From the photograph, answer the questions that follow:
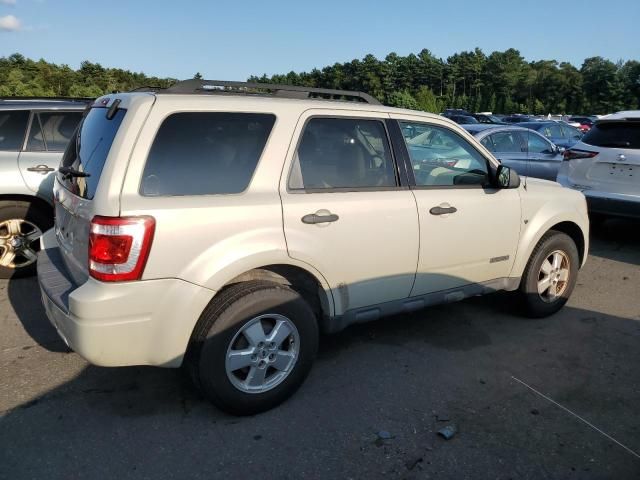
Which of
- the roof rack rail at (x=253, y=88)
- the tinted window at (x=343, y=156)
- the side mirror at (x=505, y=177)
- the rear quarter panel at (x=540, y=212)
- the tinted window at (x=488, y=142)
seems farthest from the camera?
the tinted window at (x=488, y=142)

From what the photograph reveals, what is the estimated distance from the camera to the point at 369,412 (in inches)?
123

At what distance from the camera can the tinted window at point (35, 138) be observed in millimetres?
5223

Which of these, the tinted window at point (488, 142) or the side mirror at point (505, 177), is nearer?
the side mirror at point (505, 177)

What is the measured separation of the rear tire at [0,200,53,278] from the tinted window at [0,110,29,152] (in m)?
0.58

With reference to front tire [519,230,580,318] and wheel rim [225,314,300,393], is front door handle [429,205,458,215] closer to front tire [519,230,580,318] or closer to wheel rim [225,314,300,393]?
front tire [519,230,580,318]

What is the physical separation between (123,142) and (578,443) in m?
2.96

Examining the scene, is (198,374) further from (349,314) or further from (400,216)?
(400,216)

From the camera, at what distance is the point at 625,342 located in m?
4.14

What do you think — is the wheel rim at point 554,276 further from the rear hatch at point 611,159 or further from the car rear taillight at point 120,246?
the car rear taillight at point 120,246

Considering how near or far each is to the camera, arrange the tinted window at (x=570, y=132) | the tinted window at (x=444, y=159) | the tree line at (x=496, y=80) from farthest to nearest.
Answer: the tree line at (x=496, y=80) < the tinted window at (x=570, y=132) < the tinted window at (x=444, y=159)

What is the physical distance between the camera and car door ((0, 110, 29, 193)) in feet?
16.5

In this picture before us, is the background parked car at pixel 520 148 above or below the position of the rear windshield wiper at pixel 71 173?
below

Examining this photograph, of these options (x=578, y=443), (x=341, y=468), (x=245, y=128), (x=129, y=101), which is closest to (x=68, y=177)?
(x=129, y=101)

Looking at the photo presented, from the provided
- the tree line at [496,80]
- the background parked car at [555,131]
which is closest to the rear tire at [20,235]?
the background parked car at [555,131]
